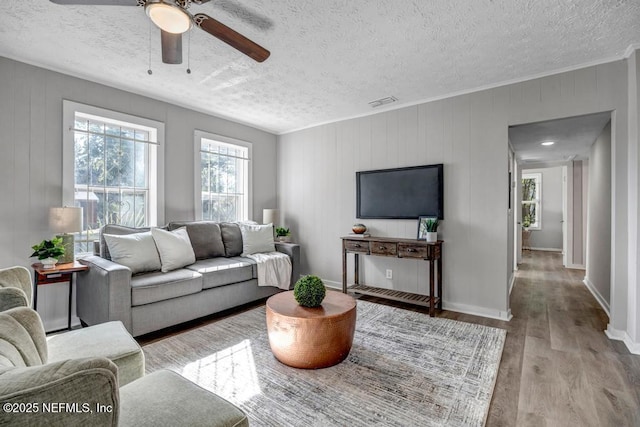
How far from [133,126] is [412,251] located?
3.62 m

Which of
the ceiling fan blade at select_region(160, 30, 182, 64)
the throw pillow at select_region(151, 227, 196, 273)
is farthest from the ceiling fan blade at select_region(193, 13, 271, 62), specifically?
the throw pillow at select_region(151, 227, 196, 273)

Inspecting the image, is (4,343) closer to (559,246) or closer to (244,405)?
(244,405)

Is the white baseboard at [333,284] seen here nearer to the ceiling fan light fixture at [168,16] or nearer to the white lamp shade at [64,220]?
the white lamp shade at [64,220]

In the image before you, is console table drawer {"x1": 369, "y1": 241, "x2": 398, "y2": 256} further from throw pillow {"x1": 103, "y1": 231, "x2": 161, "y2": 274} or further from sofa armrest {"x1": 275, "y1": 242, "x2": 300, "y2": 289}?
throw pillow {"x1": 103, "y1": 231, "x2": 161, "y2": 274}

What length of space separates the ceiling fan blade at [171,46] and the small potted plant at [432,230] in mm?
2937

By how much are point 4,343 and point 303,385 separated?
162cm

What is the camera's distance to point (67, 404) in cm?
63

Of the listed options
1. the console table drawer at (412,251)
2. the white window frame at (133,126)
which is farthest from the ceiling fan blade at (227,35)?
the console table drawer at (412,251)

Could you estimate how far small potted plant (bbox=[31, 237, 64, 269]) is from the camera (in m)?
2.70

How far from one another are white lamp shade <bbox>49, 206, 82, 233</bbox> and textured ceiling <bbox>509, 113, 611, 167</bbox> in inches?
180

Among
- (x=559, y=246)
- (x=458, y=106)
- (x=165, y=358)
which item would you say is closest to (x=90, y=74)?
(x=165, y=358)

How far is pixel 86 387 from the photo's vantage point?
→ 661mm

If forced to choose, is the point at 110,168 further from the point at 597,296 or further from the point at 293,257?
the point at 597,296

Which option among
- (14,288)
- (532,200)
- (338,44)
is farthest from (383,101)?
(532,200)
